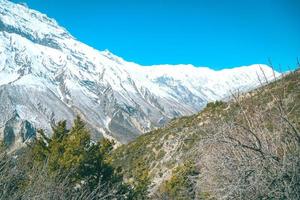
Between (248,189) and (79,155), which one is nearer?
(248,189)

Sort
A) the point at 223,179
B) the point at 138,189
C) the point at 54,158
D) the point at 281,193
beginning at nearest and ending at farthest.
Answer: the point at 281,193 → the point at 223,179 → the point at 54,158 → the point at 138,189

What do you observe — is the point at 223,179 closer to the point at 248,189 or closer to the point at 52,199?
the point at 248,189

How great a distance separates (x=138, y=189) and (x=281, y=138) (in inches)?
1060

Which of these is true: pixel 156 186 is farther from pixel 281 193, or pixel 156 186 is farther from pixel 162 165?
pixel 281 193

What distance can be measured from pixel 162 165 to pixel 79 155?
72.2ft

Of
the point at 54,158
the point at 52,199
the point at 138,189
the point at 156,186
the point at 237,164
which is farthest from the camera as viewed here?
the point at 156,186

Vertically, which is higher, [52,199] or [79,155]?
[79,155]

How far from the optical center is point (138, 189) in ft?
115

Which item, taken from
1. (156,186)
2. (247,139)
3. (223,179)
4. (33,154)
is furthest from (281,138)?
(156,186)

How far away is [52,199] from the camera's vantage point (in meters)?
14.2

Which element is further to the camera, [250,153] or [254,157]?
[250,153]

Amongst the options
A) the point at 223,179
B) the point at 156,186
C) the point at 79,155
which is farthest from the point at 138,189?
the point at 223,179

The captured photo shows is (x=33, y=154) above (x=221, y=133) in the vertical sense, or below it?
above

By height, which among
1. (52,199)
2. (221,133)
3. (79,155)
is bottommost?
(221,133)
